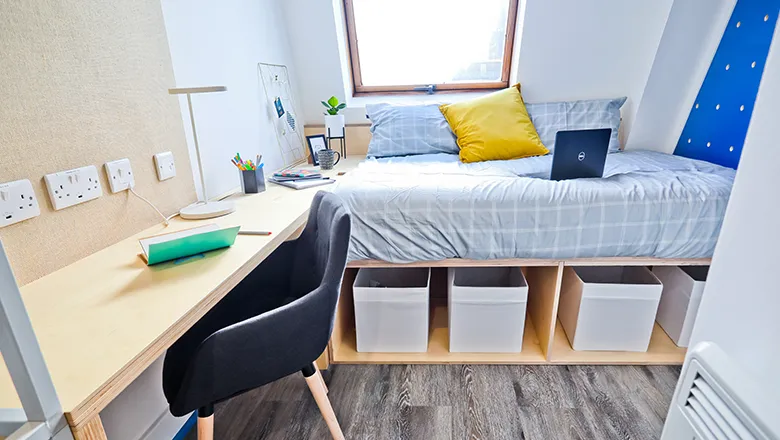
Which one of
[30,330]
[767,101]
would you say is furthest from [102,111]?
[767,101]

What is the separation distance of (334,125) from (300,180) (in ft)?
2.24

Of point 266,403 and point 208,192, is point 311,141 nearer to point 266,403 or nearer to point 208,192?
point 208,192

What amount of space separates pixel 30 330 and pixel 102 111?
0.81 m

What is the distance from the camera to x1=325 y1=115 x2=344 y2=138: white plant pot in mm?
2270

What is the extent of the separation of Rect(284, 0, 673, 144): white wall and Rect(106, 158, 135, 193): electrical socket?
1.62 m

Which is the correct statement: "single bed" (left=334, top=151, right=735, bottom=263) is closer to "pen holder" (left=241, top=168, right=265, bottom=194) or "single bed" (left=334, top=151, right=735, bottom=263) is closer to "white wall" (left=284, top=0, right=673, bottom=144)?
"pen holder" (left=241, top=168, right=265, bottom=194)

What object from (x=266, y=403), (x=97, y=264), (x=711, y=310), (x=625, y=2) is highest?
(x=625, y=2)

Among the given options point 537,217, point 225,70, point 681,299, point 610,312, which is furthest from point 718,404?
point 225,70

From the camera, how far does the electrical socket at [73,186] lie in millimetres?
880

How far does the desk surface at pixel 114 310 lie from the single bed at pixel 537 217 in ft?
1.48

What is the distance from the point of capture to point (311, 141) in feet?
7.31

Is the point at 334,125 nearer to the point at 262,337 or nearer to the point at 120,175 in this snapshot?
the point at 120,175

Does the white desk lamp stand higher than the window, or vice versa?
the window

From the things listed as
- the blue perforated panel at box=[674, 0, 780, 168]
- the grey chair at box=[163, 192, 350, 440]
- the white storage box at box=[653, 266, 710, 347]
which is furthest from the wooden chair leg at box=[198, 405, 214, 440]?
the blue perforated panel at box=[674, 0, 780, 168]
